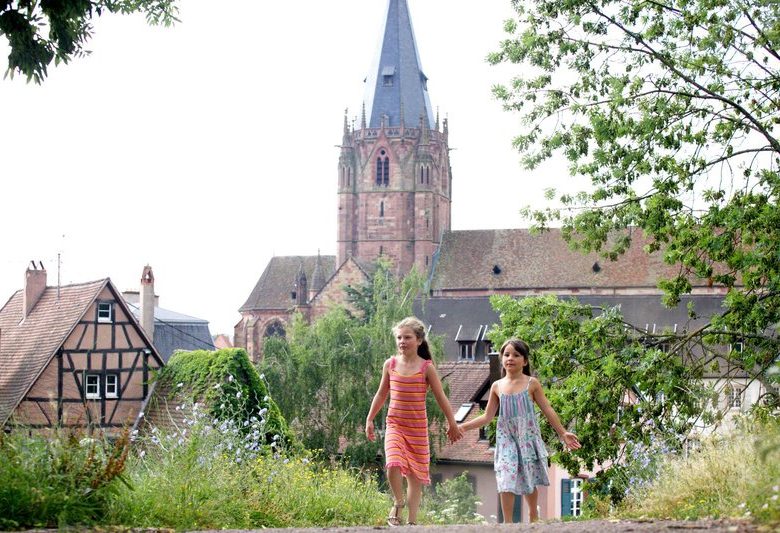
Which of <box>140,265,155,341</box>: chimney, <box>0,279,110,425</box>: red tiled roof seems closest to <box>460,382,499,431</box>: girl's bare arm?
<box>0,279,110,425</box>: red tiled roof

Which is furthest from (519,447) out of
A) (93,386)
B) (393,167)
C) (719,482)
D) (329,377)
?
(393,167)

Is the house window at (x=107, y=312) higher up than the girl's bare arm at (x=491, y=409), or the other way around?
the house window at (x=107, y=312)

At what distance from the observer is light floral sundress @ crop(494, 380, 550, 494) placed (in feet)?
27.1

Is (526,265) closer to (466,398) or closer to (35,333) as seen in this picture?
(466,398)

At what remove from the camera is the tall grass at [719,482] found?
6.36 metres

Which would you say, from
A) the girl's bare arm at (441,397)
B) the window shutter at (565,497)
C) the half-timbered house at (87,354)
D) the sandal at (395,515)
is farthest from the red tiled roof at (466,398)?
the sandal at (395,515)

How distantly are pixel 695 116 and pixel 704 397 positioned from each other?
4.33 m

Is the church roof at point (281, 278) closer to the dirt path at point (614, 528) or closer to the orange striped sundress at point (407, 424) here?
the orange striped sundress at point (407, 424)

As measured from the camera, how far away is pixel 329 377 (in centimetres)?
4250

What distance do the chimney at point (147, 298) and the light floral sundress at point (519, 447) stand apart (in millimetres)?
28227

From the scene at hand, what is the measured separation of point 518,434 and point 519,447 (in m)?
0.09

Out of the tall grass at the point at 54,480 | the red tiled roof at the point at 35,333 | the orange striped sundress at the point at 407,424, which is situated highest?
the red tiled roof at the point at 35,333

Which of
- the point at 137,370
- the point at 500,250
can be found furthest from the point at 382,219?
the point at 137,370

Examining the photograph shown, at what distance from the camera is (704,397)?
11.8 m
